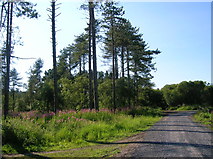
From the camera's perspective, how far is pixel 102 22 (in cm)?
2056

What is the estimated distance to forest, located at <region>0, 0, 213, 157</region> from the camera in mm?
9713

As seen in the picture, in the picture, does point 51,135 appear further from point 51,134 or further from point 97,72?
point 97,72

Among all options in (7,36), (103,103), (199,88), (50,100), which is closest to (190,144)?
(7,36)

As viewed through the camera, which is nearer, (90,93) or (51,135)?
(51,135)

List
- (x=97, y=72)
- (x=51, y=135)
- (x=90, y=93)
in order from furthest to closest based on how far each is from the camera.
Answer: (x=97, y=72), (x=90, y=93), (x=51, y=135)

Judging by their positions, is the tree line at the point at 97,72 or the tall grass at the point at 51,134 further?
the tree line at the point at 97,72

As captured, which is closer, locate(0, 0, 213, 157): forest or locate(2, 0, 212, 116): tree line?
locate(0, 0, 213, 157): forest

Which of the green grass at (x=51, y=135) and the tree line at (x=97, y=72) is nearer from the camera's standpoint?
the green grass at (x=51, y=135)

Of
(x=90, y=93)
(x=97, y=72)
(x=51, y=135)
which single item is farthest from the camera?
(x=97, y=72)

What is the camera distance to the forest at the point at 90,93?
971 cm

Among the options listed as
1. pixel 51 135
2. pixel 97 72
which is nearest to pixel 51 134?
pixel 51 135

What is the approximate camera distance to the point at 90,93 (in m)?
21.8

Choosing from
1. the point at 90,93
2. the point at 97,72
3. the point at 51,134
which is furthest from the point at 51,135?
the point at 97,72

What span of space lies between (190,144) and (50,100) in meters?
21.1
